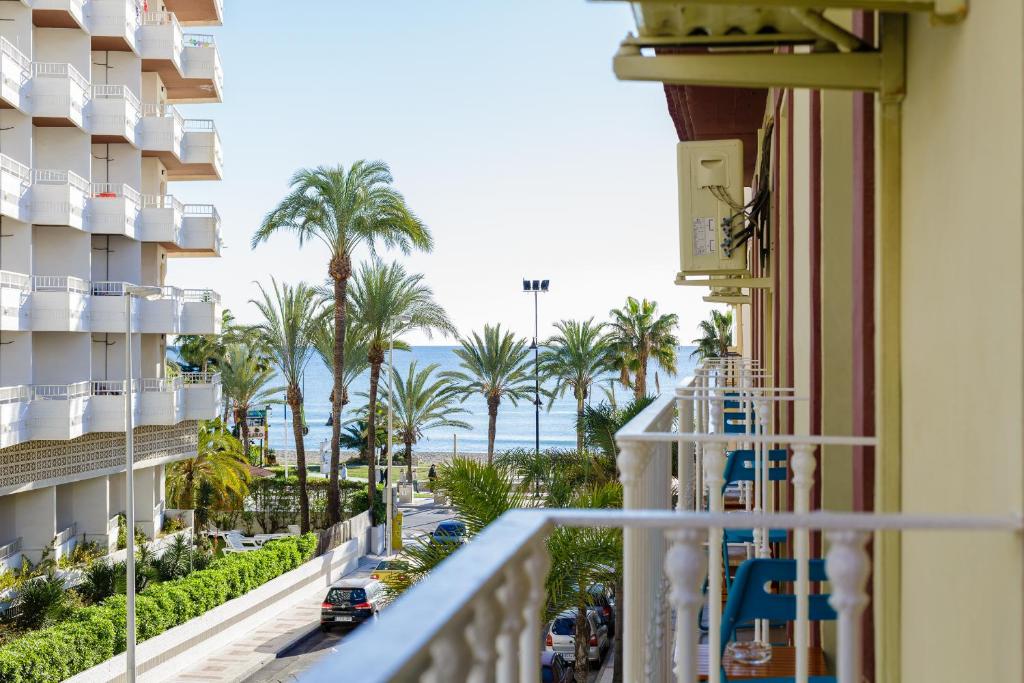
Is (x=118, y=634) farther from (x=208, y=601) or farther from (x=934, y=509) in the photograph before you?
(x=934, y=509)

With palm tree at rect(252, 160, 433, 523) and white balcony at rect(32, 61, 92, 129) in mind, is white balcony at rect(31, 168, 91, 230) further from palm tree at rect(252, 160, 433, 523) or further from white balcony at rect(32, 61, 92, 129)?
palm tree at rect(252, 160, 433, 523)

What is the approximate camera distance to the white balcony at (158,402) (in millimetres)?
31719

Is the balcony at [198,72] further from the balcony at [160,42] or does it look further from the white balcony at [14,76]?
the white balcony at [14,76]

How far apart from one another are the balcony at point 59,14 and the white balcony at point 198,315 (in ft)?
27.2

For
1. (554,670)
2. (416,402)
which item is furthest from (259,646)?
(416,402)

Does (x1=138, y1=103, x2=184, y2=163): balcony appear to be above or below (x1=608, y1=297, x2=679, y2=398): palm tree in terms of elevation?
above

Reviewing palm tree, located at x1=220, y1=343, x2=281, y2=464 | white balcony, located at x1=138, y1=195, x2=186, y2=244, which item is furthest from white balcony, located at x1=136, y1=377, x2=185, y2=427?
palm tree, located at x1=220, y1=343, x2=281, y2=464

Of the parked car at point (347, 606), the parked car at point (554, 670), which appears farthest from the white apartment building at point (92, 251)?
the parked car at point (554, 670)

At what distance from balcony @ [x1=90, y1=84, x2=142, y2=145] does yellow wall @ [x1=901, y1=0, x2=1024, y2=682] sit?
1234 inches

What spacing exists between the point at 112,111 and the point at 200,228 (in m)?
5.45

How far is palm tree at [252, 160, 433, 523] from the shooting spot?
3669 centimetres

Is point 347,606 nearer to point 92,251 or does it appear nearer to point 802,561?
point 92,251

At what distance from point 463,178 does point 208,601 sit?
11629 centimetres

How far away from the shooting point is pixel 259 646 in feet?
79.4
